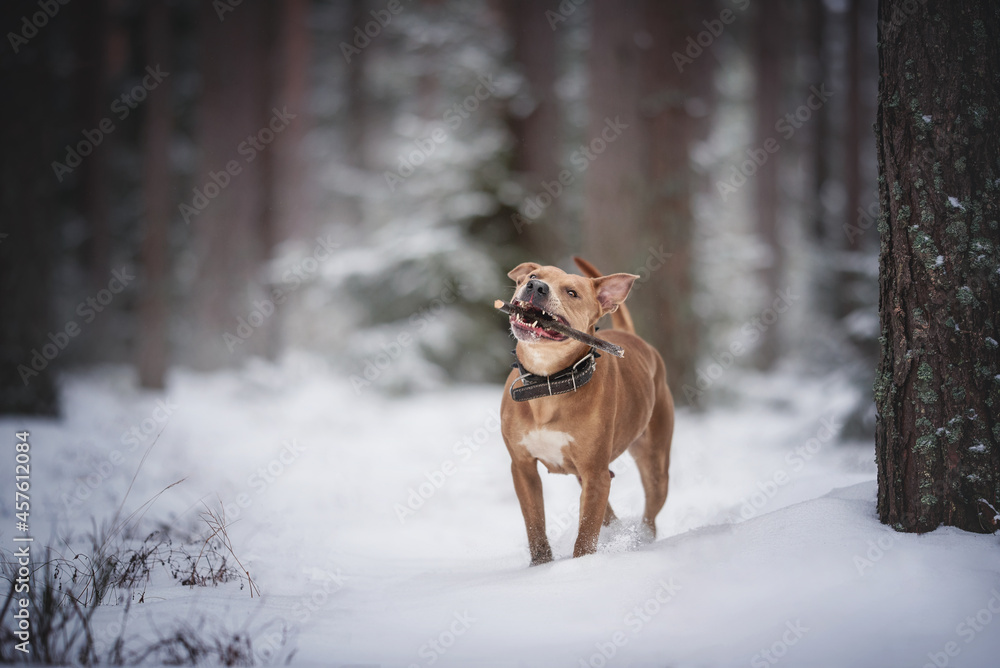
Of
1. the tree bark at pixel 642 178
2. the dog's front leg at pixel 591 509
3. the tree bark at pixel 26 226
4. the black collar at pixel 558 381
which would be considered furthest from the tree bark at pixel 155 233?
the dog's front leg at pixel 591 509

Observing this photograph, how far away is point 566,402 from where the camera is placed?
3213 millimetres

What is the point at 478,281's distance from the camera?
1012 centimetres

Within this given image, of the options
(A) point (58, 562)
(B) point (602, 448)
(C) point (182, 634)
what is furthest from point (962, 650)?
(A) point (58, 562)

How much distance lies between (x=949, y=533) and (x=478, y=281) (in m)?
7.86

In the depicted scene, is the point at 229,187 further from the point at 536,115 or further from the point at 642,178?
the point at 642,178

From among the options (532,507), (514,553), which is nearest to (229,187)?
(514,553)

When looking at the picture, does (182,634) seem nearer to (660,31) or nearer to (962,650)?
(962,650)

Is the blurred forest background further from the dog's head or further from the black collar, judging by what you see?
the black collar

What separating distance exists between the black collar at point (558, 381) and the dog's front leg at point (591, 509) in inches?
18.6

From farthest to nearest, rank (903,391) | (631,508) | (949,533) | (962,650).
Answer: (631,508), (903,391), (949,533), (962,650)

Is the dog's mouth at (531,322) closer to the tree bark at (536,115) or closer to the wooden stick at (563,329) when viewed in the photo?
the wooden stick at (563,329)

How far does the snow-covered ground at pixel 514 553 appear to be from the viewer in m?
2.36

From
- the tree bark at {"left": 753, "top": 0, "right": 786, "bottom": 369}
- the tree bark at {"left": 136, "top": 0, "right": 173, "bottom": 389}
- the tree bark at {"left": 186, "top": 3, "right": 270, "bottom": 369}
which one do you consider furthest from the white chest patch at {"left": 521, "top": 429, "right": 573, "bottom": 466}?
the tree bark at {"left": 753, "top": 0, "right": 786, "bottom": 369}

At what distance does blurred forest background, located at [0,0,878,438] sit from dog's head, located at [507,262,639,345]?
457 cm
